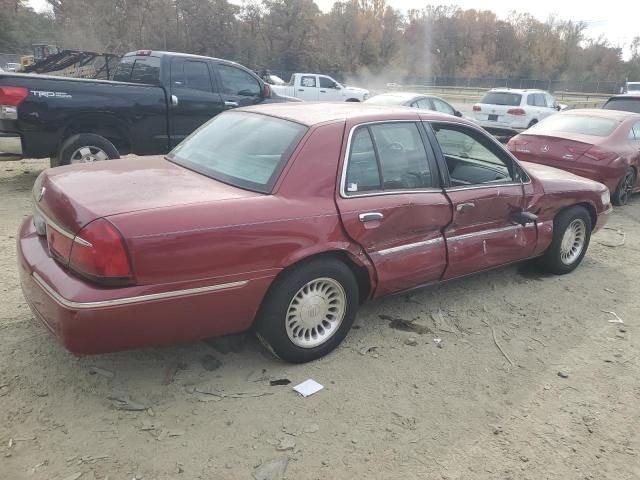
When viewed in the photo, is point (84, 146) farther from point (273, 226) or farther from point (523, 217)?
point (523, 217)

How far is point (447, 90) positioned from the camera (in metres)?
53.1

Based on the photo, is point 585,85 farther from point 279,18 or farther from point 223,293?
point 223,293

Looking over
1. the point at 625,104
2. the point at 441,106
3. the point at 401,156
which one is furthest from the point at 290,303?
the point at 625,104

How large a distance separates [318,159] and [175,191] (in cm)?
87

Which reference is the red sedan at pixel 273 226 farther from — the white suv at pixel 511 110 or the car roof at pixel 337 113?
the white suv at pixel 511 110

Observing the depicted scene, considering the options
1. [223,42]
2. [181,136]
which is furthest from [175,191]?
[223,42]

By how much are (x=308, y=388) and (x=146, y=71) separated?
6.43 m

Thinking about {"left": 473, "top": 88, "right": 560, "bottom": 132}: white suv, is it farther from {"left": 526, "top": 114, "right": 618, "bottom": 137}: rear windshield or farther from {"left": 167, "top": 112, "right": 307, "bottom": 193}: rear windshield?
{"left": 167, "top": 112, "right": 307, "bottom": 193}: rear windshield

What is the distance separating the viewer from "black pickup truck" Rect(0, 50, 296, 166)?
20.6 ft

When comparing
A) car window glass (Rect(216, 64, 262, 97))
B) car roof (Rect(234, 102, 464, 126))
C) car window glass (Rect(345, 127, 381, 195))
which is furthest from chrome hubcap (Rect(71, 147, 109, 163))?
car window glass (Rect(345, 127, 381, 195))

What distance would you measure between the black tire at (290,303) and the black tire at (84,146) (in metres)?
4.47

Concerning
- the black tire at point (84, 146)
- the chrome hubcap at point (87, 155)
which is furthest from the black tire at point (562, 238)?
the chrome hubcap at point (87, 155)

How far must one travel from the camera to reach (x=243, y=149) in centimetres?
345

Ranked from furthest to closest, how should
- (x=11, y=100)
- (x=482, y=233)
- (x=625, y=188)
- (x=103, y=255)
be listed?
(x=625, y=188)
(x=11, y=100)
(x=482, y=233)
(x=103, y=255)
